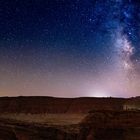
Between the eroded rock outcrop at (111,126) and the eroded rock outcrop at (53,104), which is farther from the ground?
the eroded rock outcrop at (53,104)

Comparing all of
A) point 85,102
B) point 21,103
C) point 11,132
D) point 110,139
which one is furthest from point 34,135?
point 21,103

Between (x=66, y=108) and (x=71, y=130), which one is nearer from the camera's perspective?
(x=71, y=130)

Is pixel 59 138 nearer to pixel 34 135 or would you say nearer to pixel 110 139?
pixel 34 135

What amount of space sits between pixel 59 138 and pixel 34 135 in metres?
0.94

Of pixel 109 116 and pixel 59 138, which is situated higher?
pixel 109 116

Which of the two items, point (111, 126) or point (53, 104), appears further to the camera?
point (53, 104)

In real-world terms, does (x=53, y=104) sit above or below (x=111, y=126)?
above

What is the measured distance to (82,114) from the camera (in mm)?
43031

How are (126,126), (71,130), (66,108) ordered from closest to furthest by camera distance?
(126,126) → (71,130) → (66,108)

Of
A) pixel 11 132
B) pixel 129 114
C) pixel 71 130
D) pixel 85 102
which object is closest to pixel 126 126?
pixel 129 114

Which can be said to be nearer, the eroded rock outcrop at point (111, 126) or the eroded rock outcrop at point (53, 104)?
the eroded rock outcrop at point (111, 126)

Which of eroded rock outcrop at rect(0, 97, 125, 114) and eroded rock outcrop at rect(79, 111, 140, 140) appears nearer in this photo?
eroded rock outcrop at rect(79, 111, 140, 140)

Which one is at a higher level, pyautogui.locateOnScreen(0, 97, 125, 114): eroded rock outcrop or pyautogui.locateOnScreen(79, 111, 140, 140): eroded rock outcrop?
pyautogui.locateOnScreen(0, 97, 125, 114): eroded rock outcrop

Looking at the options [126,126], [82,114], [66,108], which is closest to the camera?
[126,126]
